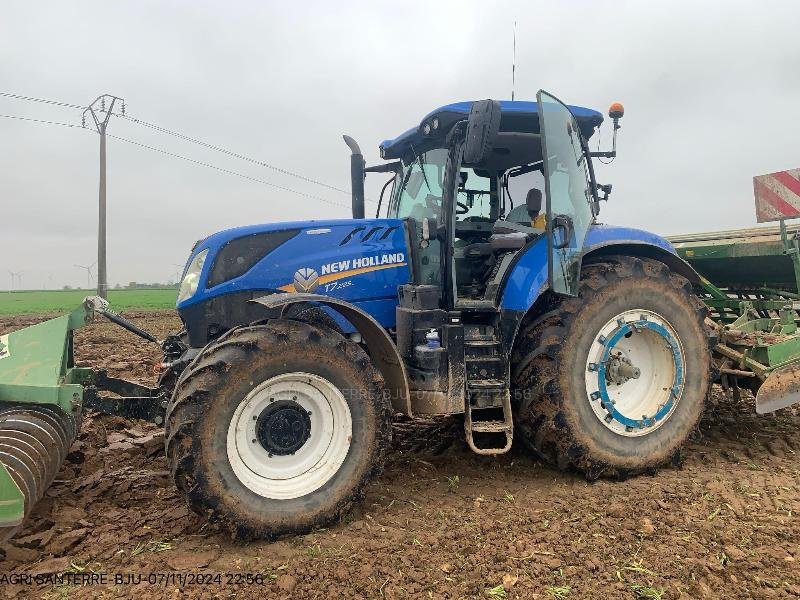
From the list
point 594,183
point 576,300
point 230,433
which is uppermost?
point 594,183

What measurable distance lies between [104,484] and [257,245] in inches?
74.8

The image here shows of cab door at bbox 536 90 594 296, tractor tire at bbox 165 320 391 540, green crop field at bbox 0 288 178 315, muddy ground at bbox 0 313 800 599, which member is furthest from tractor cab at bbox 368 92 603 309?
green crop field at bbox 0 288 178 315

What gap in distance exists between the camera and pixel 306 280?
3.87 meters

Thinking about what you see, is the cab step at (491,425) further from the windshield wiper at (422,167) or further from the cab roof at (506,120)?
the cab roof at (506,120)

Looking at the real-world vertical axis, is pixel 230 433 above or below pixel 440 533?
above

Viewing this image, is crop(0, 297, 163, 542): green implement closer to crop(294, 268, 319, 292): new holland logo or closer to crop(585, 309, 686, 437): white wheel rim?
crop(294, 268, 319, 292): new holland logo

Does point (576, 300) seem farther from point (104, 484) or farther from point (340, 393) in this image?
point (104, 484)

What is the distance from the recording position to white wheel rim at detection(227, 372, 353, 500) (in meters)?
3.19

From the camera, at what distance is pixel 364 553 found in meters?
2.96

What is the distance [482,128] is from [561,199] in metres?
0.92

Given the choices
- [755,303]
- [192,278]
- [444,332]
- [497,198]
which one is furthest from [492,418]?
[755,303]

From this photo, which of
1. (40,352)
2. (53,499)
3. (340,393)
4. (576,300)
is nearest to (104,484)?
(53,499)

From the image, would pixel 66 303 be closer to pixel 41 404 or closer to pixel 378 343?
pixel 41 404

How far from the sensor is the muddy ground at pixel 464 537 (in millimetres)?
2688
